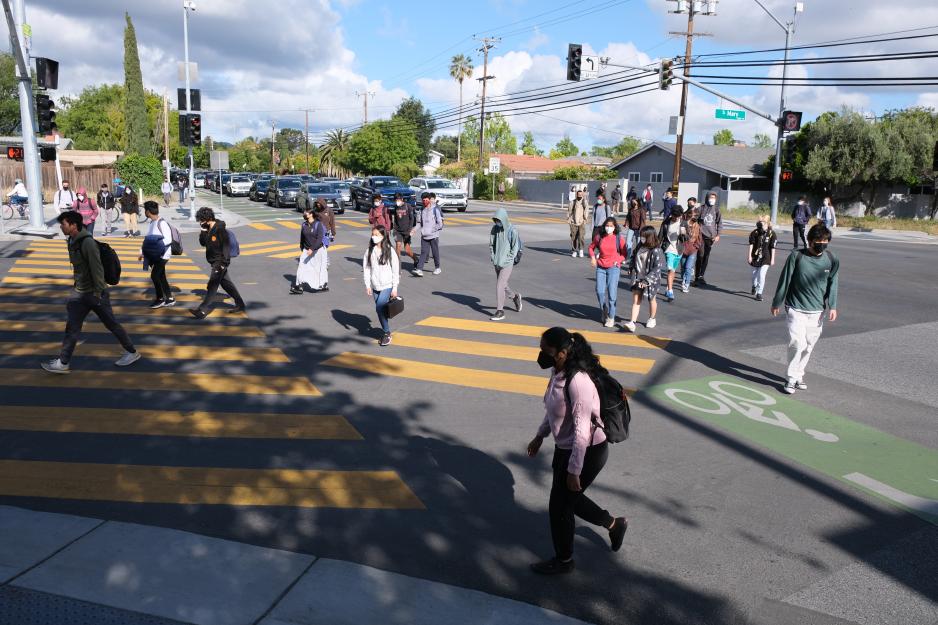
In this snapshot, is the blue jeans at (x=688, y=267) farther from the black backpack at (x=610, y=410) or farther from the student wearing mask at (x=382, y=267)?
the black backpack at (x=610, y=410)

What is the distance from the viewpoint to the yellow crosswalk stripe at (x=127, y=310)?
39.1 feet

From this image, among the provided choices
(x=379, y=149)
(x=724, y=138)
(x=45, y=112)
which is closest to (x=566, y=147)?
(x=724, y=138)

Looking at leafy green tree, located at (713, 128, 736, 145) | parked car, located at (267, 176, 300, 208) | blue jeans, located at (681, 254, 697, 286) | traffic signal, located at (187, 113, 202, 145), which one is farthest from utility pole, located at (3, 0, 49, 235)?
leafy green tree, located at (713, 128, 736, 145)

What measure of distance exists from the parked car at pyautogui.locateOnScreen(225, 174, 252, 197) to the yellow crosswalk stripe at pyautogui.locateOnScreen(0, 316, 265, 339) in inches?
1657

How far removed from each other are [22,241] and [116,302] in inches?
440

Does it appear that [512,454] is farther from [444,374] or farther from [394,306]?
[394,306]

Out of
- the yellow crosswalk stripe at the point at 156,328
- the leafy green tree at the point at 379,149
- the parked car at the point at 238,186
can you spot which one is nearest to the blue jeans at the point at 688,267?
the yellow crosswalk stripe at the point at 156,328

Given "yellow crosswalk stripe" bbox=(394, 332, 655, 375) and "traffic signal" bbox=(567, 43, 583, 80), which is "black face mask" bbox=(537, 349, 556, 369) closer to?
"yellow crosswalk stripe" bbox=(394, 332, 655, 375)

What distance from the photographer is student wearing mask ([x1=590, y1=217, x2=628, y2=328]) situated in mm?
10875

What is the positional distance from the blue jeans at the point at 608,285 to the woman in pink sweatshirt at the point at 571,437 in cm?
683

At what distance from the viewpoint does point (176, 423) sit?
6898mm

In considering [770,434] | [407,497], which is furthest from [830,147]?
[407,497]

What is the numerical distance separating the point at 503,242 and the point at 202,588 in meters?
8.09

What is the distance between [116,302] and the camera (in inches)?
506
